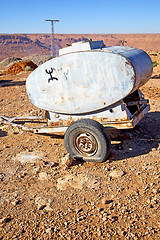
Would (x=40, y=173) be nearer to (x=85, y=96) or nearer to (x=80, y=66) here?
(x=85, y=96)

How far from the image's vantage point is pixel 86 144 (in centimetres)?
447

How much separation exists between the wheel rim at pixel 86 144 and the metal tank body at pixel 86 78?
0.59m

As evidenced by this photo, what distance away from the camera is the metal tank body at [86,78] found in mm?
4355

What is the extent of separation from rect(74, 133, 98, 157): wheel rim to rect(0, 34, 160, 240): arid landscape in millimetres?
233

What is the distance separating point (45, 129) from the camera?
519 cm

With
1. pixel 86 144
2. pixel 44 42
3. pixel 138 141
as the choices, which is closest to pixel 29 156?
pixel 86 144

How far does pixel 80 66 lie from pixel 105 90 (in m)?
0.64

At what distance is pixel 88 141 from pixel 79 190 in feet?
3.25

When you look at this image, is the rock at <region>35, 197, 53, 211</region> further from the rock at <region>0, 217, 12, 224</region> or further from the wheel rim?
the wheel rim

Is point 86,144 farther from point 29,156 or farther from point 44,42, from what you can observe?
point 44,42

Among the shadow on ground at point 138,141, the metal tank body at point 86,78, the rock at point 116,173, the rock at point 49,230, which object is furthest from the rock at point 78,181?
the metal tank body at point 86,78

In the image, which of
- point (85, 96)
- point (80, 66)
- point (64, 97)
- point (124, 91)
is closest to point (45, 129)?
point (64, 97)

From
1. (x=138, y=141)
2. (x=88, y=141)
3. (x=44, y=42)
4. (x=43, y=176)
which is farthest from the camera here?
(x=44, y=42)

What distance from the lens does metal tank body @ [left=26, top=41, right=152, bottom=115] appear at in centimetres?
436
